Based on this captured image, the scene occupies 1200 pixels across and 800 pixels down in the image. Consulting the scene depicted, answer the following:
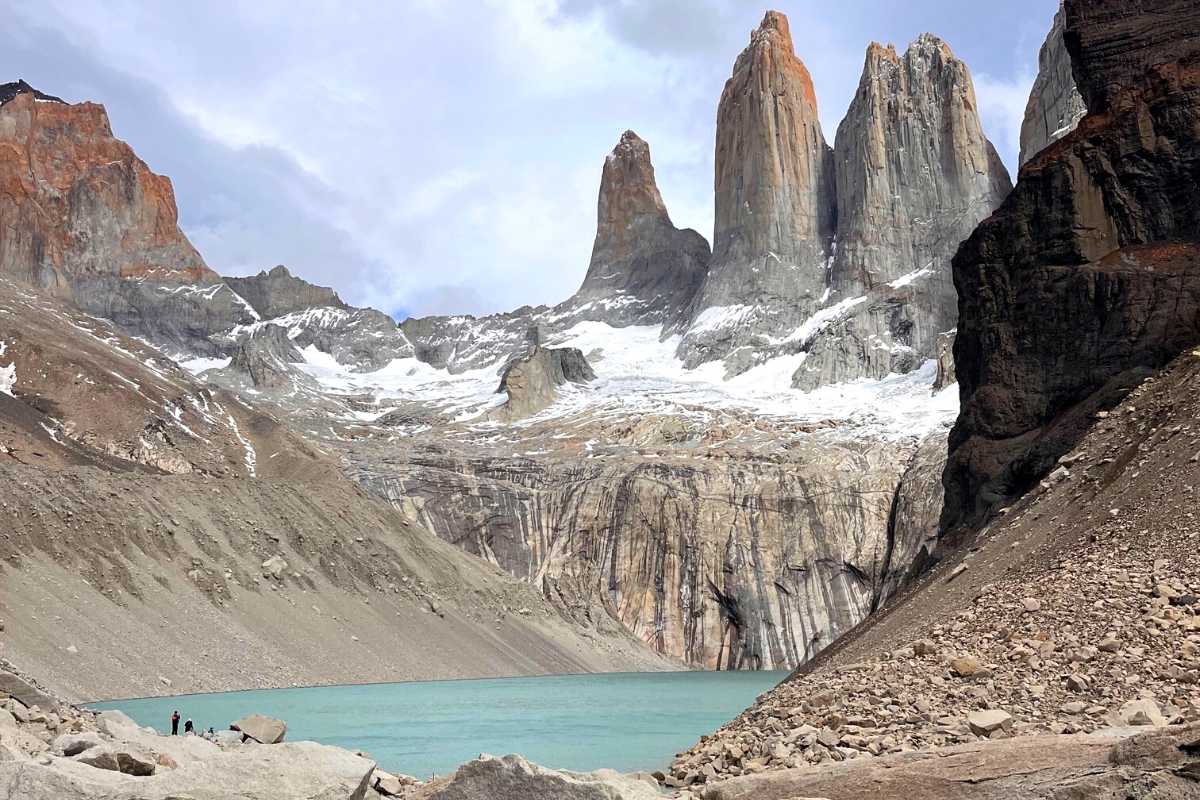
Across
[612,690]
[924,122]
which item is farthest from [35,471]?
[924,122]

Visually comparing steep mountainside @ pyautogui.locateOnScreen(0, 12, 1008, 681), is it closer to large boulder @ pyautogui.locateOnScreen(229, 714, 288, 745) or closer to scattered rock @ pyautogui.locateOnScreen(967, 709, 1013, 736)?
large boulder @ pyautogui.locateOnScreen(229, 714, 288, 745)

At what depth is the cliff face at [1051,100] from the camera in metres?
135

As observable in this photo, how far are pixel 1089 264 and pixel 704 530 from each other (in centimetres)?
6954

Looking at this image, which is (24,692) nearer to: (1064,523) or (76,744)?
(76,744)

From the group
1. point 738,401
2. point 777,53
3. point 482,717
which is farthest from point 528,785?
point 777,53

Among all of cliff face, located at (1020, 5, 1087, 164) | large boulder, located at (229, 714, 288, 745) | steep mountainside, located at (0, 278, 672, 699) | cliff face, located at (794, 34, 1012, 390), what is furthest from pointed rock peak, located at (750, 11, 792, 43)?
large boulder, located at (229, 714, 288, 745)

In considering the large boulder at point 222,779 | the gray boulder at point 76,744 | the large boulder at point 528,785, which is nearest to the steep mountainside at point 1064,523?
the large boulder at point 528,785

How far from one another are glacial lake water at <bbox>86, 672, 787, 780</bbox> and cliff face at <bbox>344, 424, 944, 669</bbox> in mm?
32820

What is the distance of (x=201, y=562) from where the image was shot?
5850cm

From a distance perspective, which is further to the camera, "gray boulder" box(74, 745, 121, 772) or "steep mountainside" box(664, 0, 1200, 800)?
"steep mountainside" box(664, 0, 1200, 800)

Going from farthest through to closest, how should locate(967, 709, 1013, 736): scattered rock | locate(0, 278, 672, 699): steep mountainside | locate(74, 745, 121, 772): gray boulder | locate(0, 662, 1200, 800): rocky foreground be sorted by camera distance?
locate(0, 278, 672, 699): steep mountainside < locate(967, 709, 1013, 736): scattered rock < locate(74, 745, 121, 772): gray boulder < locate(0, 662, 1200, 800): rocky foreground

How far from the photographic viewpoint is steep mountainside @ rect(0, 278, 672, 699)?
4822cm

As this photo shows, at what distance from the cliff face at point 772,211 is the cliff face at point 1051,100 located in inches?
1338

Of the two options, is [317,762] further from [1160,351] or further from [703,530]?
[703,530]
